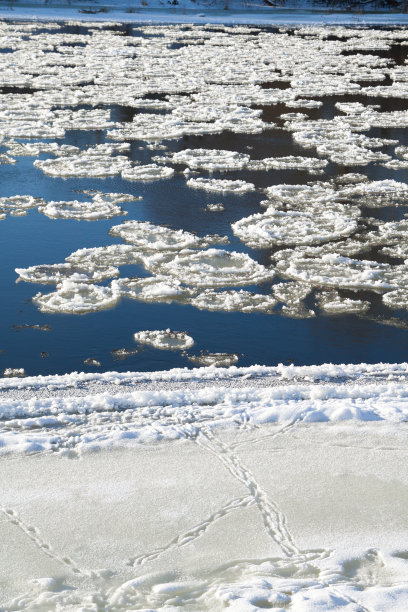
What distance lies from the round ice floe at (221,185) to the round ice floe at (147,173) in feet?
0.94

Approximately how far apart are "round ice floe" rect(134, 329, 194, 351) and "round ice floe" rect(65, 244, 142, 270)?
35.5 inches

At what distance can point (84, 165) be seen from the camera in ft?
22.7

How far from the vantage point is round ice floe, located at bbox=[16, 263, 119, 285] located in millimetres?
4516

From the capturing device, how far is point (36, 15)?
76.3ft

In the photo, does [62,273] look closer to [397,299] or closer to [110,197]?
[110,197]

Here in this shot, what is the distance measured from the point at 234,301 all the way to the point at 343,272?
2.48 feet

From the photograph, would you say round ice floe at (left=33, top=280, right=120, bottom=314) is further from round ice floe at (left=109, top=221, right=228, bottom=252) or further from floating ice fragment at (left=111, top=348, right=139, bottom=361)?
round ice floe at (left=109, top=221, right=228, bottom=252)

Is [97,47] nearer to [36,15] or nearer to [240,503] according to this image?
[36,15]

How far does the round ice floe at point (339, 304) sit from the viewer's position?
4.21 meters

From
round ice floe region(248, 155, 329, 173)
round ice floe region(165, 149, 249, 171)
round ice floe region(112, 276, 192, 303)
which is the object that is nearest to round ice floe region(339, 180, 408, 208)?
round ice floe region(248, 155, 329, 173)

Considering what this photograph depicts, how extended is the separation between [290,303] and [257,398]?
1225mm

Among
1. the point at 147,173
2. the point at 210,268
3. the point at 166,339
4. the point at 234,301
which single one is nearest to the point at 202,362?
the point at 166,339

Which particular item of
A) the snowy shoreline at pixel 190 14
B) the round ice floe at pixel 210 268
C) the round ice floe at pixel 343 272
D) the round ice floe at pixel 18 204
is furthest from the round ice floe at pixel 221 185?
the snowy shoreline at pixel 190 14

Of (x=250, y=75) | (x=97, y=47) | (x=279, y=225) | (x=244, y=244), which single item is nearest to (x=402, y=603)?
(x=244, y=244)
